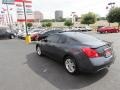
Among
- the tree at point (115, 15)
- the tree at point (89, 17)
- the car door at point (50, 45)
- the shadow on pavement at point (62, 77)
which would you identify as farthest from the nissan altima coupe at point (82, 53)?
the tree at point (89, 17)

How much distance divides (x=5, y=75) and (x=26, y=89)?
1.55m

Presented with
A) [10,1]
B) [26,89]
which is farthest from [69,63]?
[10,1]

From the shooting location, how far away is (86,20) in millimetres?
53750

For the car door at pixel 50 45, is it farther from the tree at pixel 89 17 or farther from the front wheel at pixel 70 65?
the tree at pixel 89 17

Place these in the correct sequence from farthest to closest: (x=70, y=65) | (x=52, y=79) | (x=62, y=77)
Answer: (x=70, y=65)
(x=62, y=77)
(x=52, y=79)

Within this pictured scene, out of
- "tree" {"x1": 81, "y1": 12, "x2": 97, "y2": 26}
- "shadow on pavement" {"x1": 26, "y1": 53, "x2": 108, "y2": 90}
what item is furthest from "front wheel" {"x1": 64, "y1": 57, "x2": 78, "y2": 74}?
"tree" {"x1": 81, "y1": 12, "x2": 97, "y2": 26}

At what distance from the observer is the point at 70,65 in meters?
5.42

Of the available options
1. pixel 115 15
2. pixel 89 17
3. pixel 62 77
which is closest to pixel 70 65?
pixel 62 77

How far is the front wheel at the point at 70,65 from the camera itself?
17.0ft

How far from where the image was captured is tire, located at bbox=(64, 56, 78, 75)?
17.0ft

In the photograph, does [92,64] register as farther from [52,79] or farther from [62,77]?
[52,79]

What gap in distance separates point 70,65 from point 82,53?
2.66ft

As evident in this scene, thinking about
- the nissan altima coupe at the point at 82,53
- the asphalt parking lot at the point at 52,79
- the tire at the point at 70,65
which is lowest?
the asphalt parking lot at the point at 52,79

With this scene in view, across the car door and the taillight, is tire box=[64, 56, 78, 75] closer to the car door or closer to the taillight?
the taillight
